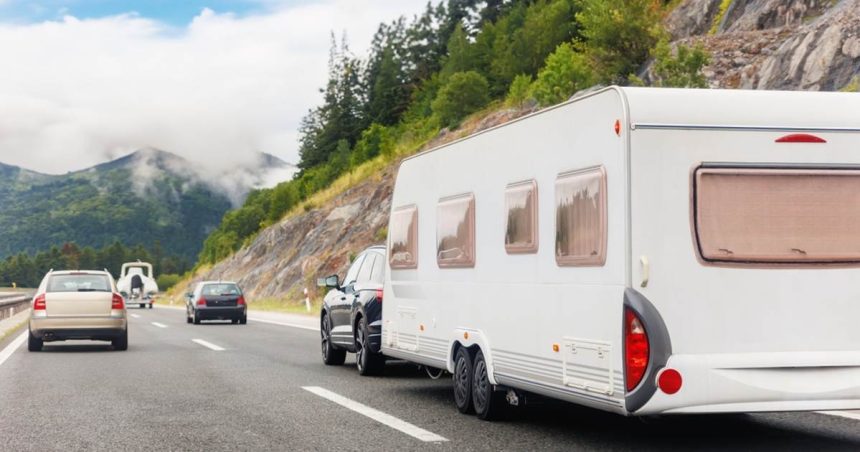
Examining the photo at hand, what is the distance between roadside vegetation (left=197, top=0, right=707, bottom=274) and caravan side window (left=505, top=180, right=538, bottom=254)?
2492cm

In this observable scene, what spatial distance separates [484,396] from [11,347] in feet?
48.4

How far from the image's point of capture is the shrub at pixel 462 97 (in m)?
57.5

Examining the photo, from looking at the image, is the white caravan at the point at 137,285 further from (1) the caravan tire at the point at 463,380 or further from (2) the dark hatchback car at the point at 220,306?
(1) the caravan tire at the point at 463,380

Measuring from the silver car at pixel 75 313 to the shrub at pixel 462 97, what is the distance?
38.6m

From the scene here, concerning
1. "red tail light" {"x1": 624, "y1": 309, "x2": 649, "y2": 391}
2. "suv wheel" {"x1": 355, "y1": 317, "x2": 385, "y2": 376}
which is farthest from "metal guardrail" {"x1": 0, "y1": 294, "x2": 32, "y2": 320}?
Result: "red tail light" {"x1": 624, "y1": 309, "x2": 649, "y2": 391}

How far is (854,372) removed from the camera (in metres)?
7.78

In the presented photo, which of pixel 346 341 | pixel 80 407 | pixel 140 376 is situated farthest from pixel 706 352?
pixel 140 376

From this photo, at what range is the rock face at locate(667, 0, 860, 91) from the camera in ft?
95.9

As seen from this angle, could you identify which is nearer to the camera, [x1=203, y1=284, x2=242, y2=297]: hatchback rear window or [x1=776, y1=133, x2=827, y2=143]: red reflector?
[x1=776, y1=133, x2=827, y2=143]: red reflector

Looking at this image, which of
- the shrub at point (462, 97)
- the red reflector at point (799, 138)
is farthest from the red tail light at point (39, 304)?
the shrub at point (462, 97)

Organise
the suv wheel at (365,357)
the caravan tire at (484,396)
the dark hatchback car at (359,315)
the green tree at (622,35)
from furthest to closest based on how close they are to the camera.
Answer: the green tree at (622,35) → the suv wheel at (365,357) → the dark hatchback car at (359,315) → the caravan tire at (484,396)

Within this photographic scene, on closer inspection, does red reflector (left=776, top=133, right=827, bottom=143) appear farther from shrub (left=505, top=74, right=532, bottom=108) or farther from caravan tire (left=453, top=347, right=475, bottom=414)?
shrub (left=505, top=74, right=532, bottom=108)

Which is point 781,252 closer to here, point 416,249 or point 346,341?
point 416,249

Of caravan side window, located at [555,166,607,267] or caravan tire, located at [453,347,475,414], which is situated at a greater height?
caravan side window, located at [555,166,607,267]
